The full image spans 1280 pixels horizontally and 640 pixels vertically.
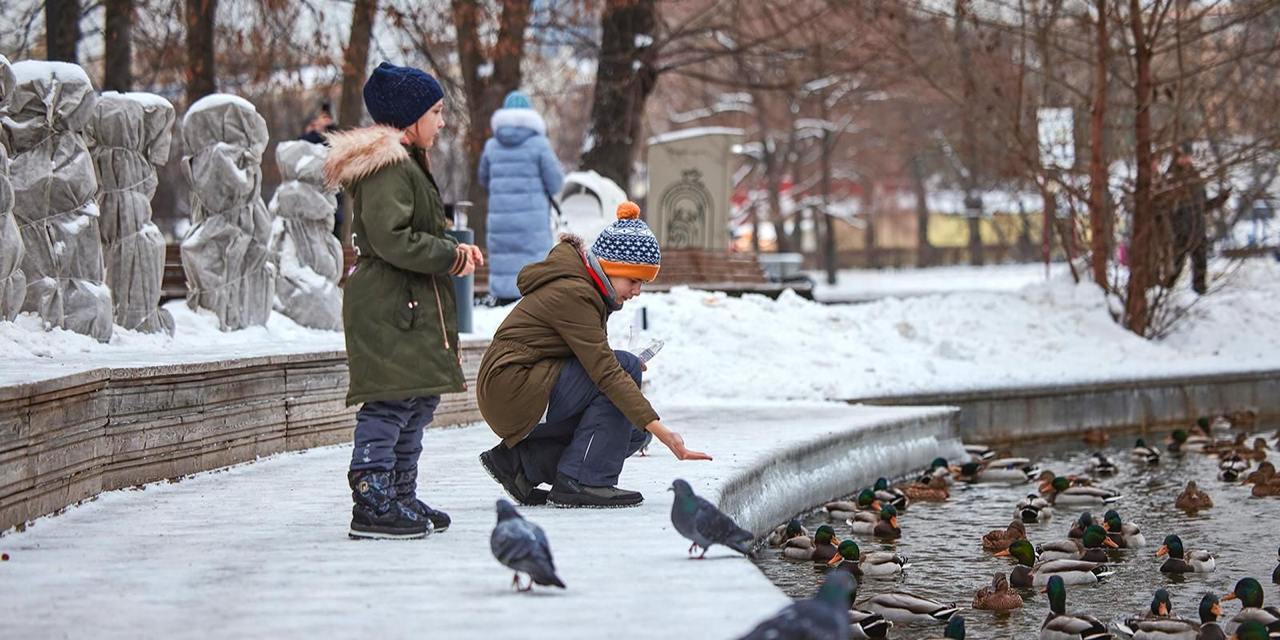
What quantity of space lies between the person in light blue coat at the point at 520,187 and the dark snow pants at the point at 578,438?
9.67 metres

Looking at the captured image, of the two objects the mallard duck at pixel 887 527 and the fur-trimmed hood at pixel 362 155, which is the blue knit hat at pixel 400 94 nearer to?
the fur-trimmed hood at pixel 362 155

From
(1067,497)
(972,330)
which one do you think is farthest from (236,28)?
(1067,497)

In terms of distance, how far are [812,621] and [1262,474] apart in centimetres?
835

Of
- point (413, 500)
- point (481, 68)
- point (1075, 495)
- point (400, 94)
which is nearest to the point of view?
point (400, 94)

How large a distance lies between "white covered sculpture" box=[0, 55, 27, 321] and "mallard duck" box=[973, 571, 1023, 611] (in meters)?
5.72

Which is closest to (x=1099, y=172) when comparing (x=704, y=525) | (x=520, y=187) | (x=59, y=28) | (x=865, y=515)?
(x=520, y=187)

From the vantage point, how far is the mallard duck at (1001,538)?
944 centimetres

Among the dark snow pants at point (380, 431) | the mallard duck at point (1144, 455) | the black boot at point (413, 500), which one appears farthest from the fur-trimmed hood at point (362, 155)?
the mallard duck at point (1144, 455)

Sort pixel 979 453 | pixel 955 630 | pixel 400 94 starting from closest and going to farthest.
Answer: pixel 400 94 → pixel 955 630 → pixel 979 453

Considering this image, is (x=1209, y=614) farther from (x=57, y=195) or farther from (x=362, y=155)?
(x=57, y=195)

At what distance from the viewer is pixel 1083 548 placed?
30.1 ft

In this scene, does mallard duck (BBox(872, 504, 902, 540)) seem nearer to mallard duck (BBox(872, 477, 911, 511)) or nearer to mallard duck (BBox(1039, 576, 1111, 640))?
mallard duck (BBox(872, 477, 911, 511))

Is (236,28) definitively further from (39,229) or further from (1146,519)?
(1146,519)

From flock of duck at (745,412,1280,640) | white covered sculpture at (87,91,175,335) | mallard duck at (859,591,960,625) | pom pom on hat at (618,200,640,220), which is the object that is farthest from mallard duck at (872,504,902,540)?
white covered sculpture at (87,91,175,335)
